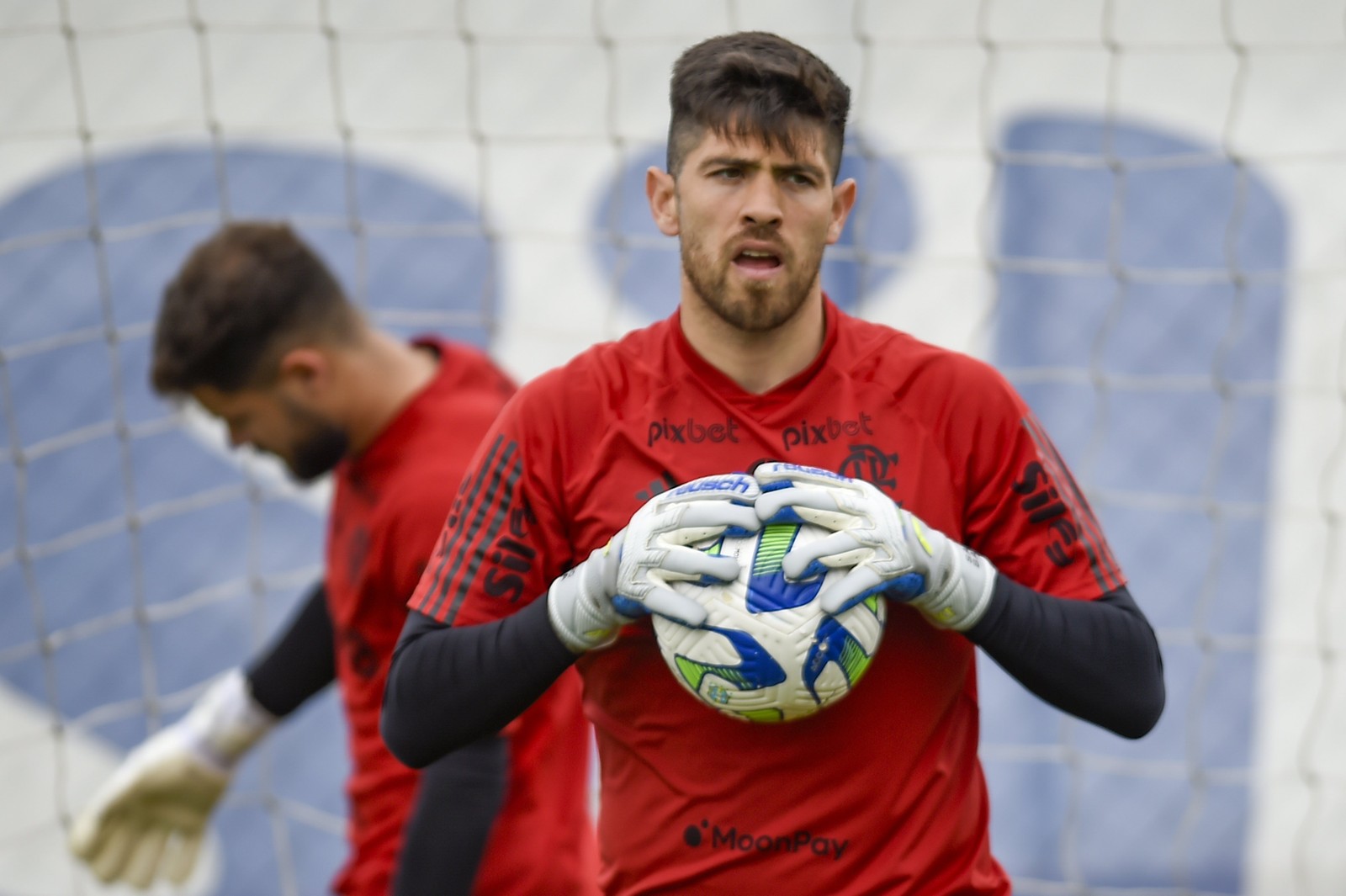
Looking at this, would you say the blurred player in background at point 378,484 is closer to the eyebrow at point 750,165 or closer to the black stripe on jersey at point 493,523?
the black stripe on jersey at point 493,523

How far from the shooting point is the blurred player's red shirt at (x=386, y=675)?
227cm

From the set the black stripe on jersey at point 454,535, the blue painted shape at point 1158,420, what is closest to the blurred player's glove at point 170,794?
the black stripe on jersey at point 454,535

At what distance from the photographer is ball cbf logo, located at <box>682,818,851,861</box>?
61.6 inches

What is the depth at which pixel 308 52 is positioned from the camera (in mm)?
3912

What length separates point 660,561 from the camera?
4.72ft

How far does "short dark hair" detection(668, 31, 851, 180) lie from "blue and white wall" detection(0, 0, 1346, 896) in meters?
1.98

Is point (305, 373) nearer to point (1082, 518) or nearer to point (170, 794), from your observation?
point (170, 794)

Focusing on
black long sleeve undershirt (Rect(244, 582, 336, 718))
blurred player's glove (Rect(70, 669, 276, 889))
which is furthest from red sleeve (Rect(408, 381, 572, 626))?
blurred player's glove (Rect(70, 669, 276, 889))

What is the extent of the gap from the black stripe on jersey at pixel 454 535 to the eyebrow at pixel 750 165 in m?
0.42

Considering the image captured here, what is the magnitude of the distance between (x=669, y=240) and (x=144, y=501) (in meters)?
1.65

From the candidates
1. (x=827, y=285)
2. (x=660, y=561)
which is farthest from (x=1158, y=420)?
(x=660, y=561)

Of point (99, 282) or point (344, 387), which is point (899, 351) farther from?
point (99, 282)

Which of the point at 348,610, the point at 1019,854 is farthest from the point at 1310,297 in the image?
the point at 348,610

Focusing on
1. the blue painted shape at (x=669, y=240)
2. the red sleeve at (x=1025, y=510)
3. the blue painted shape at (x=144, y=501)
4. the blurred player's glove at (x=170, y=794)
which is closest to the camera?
the red sleeve at (x=1025, y=510)
